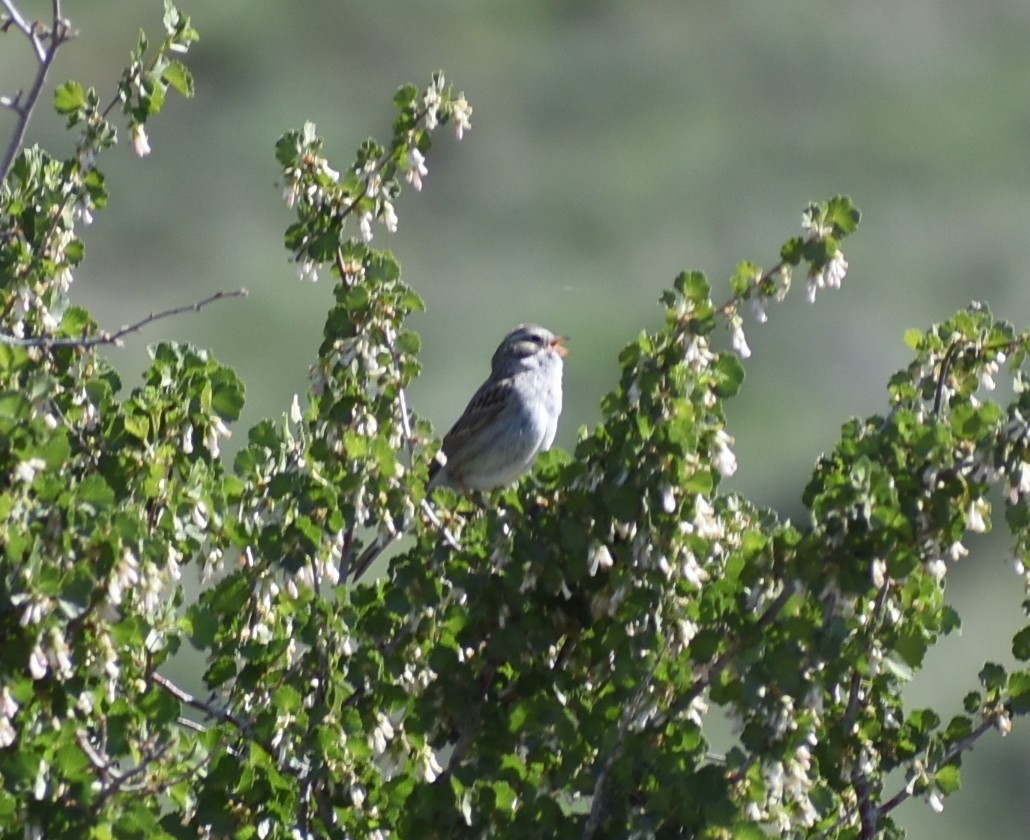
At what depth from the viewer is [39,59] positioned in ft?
16.4

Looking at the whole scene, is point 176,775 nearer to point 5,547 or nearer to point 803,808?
point 5,547

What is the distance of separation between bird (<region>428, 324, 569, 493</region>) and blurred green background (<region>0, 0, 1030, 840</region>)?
1319 cm

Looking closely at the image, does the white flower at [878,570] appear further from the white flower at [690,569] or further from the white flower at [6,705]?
the white flower at [6,705]

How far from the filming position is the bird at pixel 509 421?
864 centimetres

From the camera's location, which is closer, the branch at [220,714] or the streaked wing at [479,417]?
the branch at [220,714]

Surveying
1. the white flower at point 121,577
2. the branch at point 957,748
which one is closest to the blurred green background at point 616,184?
the branch at point 957,748

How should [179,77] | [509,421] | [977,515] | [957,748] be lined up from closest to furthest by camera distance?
[977,515], [957,748], [179,77], [509,421]

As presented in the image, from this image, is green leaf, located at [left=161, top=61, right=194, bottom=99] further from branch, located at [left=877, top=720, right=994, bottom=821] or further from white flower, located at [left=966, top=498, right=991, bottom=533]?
branch, located at [left=877, top=720, right=994, bottom=821]

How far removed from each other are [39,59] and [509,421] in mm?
3981

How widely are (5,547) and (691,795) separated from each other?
165 cm

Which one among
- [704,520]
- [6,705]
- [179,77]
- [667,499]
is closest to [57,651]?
[6,705]

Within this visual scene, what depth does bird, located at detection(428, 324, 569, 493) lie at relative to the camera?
8641 millimetres

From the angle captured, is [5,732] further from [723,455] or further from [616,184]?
[616,184]

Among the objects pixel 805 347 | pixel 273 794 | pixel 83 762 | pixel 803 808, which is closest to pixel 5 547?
pixel 83 762
